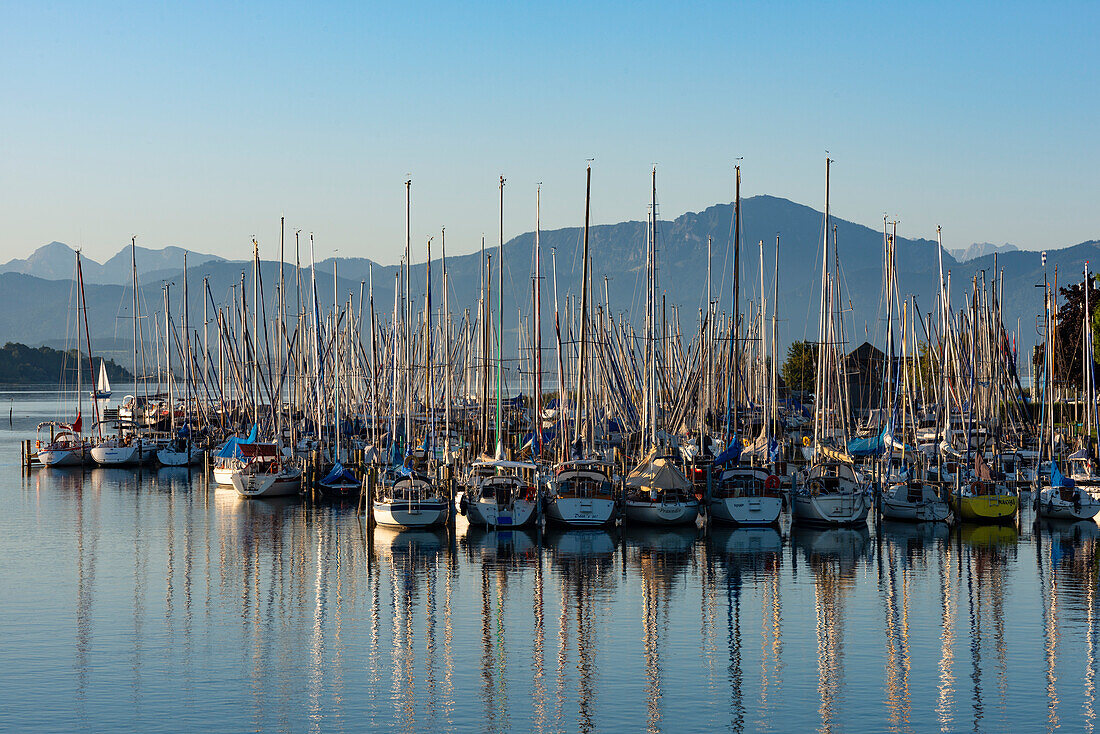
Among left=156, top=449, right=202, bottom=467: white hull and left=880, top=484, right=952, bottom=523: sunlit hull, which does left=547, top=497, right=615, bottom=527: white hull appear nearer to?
left=880, top=484, right=952, bottom=523: sunlit hull

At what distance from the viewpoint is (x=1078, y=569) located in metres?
45.4

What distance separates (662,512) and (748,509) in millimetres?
3877

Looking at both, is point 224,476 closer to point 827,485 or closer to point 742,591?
point 827,485

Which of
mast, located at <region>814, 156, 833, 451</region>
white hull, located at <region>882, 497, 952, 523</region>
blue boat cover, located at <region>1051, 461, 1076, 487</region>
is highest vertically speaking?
mast, located at <region>814, 156, 833, 451</region>

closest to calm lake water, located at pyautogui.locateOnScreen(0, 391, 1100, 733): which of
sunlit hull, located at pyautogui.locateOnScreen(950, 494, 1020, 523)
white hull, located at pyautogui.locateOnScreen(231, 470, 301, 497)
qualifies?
sunlit hull, located at pyautogui.locateOnScreen(950, 494, 1020, 523)

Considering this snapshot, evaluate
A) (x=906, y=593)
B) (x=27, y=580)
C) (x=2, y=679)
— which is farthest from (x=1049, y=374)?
(x=2, y=679)

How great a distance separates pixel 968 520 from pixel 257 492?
3600 centimetres

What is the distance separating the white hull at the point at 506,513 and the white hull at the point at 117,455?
43.7 metres

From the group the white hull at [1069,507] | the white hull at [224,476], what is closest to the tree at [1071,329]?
the white hull at [1069,507]

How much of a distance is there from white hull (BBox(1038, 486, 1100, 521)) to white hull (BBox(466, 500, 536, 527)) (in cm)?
2274

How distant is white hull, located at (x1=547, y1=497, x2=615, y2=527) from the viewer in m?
52.2

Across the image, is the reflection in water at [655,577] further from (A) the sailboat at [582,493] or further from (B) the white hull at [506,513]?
(B) the white hull at [506,513]

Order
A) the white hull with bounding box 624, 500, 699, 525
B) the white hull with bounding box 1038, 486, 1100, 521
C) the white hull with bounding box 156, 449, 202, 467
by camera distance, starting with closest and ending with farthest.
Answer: the white hull with bounding box 624, 500, 699, 525
the white hull with bounding box 1038, 486, 1100, 521
the white hull with bounding box 156, 449, 202, 467

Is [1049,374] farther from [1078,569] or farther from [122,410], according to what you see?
[122,410]
